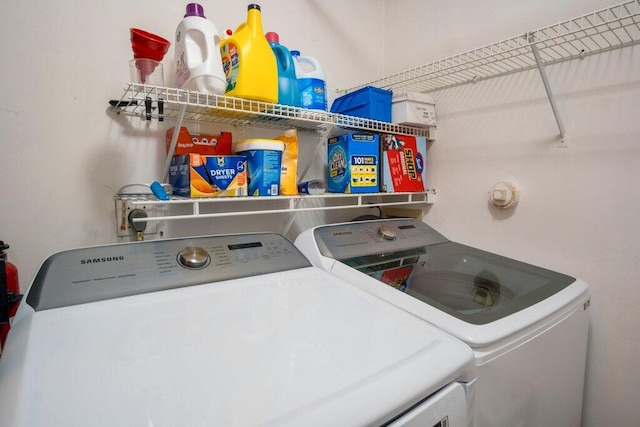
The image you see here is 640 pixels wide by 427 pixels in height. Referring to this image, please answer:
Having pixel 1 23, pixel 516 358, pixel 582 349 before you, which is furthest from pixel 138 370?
pixel 582 349

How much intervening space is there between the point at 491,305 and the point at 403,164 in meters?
0.95

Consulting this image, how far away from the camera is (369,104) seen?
1.61m

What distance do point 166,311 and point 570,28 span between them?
187cm

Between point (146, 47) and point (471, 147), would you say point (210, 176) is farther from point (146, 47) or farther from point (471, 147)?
point (471, 147)

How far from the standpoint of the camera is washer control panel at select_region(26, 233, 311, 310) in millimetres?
790

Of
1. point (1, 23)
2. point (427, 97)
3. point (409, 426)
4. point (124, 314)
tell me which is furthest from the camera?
point (427, 97)

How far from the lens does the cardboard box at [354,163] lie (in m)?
1.55

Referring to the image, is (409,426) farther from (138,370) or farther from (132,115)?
(132,115)

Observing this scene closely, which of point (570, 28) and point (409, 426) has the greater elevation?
point (570, 28)

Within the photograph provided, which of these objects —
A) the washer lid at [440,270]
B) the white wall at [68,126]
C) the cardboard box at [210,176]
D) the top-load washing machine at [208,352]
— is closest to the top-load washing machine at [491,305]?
the washer lid at [440,270]

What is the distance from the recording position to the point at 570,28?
4.29 ft

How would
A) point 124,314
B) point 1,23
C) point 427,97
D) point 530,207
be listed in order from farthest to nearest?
point 427,97, point 530,207, point 1,23, point 124,314

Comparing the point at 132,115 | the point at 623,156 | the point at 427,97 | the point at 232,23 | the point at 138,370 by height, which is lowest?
the point at 138,370

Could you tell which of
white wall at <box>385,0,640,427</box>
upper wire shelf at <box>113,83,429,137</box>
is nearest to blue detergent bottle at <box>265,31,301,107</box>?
upper wire shelf at <box>113,83,429,137</box>
